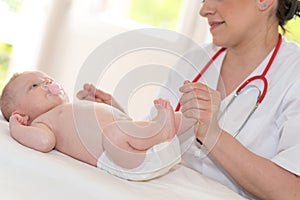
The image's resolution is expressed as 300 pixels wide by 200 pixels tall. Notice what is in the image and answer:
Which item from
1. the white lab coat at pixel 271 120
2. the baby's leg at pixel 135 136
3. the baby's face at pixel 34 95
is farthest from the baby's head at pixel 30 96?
the white lab coat at pixel 271 120

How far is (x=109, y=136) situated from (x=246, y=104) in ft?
1.49

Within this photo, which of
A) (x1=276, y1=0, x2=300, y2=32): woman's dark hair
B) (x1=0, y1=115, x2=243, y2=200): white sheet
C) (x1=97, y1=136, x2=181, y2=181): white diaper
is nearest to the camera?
(x1=0, y1=115, x2=243, y2=200): white sheet

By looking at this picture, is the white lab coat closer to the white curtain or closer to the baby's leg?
the baby's leg

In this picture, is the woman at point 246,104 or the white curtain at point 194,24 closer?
the woman at point 246,104

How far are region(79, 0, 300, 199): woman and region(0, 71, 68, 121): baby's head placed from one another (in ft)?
0.55

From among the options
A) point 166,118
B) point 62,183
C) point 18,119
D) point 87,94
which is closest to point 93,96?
point 87,94

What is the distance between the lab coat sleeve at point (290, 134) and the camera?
1.30 meters

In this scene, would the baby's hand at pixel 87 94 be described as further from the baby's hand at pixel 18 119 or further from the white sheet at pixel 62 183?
the white sheet at pixel 62 183

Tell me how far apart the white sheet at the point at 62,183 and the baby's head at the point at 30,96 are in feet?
0.62

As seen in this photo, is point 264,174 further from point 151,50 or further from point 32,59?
point 32,59

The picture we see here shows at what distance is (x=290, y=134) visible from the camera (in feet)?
4.43

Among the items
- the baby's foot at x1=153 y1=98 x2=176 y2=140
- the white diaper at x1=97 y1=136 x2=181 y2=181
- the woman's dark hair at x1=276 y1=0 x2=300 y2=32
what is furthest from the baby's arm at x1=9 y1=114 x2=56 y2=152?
the woman's dark hair at x1=276 y1=0 x2=300 y2=32

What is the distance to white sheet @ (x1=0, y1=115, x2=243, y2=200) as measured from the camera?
1.05 m

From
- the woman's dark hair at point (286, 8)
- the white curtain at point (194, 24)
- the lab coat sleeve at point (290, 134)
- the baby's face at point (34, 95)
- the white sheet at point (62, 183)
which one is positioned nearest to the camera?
Answer: the white sheet at point (62, 183)
